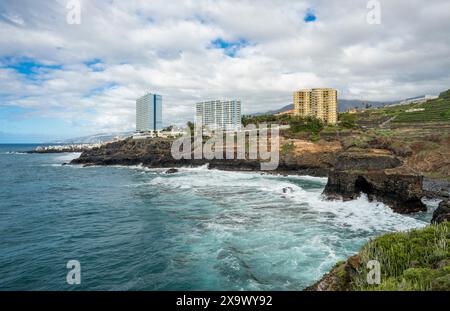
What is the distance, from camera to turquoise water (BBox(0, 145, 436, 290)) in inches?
656

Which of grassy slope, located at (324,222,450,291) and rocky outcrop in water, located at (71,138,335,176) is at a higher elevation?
rocky outcrop in water, located at (71,138,335,176)

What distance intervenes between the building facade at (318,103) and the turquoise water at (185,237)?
332 feet

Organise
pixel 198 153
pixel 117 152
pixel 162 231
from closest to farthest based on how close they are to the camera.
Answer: pixel 162 231 → pixel 198 153 → pixel 117 152

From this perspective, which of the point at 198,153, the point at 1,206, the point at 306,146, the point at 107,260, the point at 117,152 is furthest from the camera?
the point at 117,152

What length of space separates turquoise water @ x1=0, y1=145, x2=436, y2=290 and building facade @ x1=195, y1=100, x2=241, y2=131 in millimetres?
126368

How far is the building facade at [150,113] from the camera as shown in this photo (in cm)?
18062

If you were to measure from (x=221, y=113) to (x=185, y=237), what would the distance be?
15208cm

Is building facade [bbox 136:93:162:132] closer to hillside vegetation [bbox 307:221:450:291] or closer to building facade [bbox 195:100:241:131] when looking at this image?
building facade [bbox 195:100:241:131]

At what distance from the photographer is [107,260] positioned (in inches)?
762

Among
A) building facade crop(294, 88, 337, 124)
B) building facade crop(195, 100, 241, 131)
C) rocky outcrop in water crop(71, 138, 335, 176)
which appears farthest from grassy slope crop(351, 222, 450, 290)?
building facade crop(195, 100, 241, 131)
